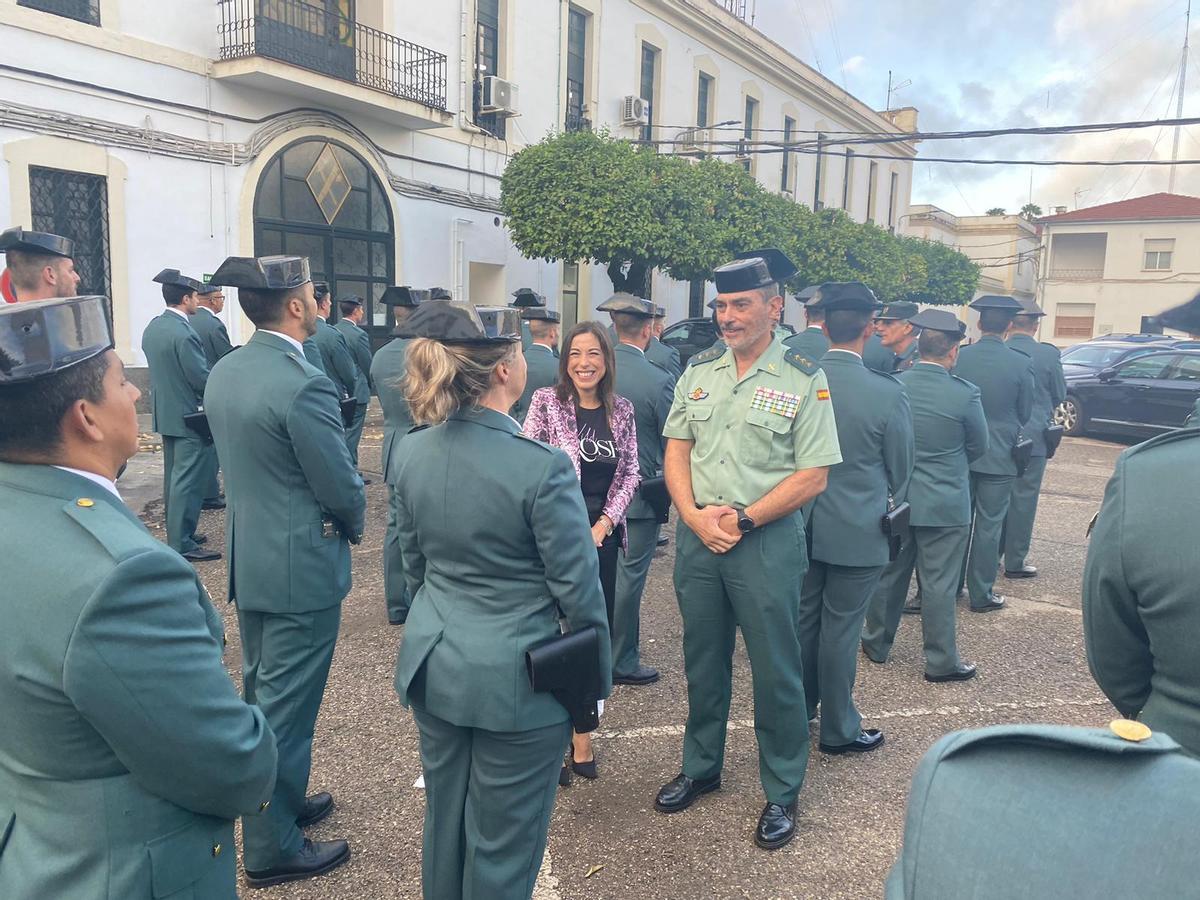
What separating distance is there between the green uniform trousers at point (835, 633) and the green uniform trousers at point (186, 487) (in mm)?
4877

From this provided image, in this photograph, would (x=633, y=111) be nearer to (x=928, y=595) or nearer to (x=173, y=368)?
→ (x=173, y=368)

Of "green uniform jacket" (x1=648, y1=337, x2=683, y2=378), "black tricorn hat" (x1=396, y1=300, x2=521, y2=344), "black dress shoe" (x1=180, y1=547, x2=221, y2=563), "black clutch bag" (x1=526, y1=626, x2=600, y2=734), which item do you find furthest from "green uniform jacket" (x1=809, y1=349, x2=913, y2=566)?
"black dress shoe" (x1=180, y1=547, x2=221, y2=563)

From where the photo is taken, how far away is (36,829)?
1471 mm

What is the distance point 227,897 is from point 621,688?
3.15 m

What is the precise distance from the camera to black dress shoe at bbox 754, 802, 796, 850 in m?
3.26

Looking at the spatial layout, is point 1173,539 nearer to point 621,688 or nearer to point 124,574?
point 124,574

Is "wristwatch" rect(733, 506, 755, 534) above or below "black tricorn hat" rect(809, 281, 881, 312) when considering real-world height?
below

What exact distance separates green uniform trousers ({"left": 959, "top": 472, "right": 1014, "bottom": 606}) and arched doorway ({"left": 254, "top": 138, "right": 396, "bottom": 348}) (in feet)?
37.1

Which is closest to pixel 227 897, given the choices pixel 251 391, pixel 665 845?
pixel 251 391

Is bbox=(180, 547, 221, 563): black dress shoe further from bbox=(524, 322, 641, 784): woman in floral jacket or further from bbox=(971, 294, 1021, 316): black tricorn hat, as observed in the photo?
bbox=(971, 294, 1021, 316): black tricorn hat

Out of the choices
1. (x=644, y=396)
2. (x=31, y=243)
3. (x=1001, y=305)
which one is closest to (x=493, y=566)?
(x=644, y=396)

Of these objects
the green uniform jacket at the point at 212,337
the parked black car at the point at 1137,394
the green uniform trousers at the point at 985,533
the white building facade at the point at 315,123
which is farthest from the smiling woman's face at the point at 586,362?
the parked black car at the point at 1137,394

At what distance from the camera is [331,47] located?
570 inches

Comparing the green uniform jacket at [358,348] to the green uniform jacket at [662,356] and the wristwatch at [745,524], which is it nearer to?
the green uniform jacket at [662,356]
